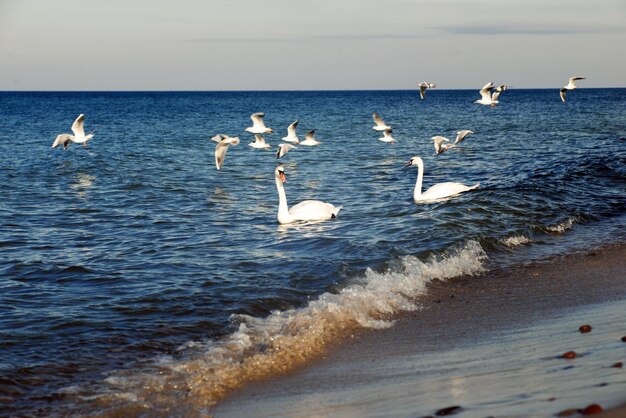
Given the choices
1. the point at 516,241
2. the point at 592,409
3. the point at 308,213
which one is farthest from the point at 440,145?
the point at 592,409

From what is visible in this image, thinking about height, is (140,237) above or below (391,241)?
above

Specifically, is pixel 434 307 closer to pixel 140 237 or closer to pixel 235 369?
pixel 235 369

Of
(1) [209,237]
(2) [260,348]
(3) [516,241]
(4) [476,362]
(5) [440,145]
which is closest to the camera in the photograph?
(4) [476,362]

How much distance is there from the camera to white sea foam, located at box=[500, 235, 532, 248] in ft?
39.3

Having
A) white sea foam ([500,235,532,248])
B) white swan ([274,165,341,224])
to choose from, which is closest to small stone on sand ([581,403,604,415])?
white sea foam ([500,235,532,248])

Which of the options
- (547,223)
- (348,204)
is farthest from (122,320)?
(348,204)

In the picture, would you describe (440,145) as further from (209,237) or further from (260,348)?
(260,348)

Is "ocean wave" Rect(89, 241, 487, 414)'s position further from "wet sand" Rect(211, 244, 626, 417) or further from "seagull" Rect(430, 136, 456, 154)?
"seagull" Rect(430, 136, 456, 154)

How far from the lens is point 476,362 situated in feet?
20.5

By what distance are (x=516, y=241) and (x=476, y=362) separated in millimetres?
6189

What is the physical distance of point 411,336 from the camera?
7.42m

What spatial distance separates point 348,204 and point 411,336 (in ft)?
32.5

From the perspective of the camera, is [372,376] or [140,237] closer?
[372,376]

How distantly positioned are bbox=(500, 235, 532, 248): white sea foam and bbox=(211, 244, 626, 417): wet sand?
2.59 m
